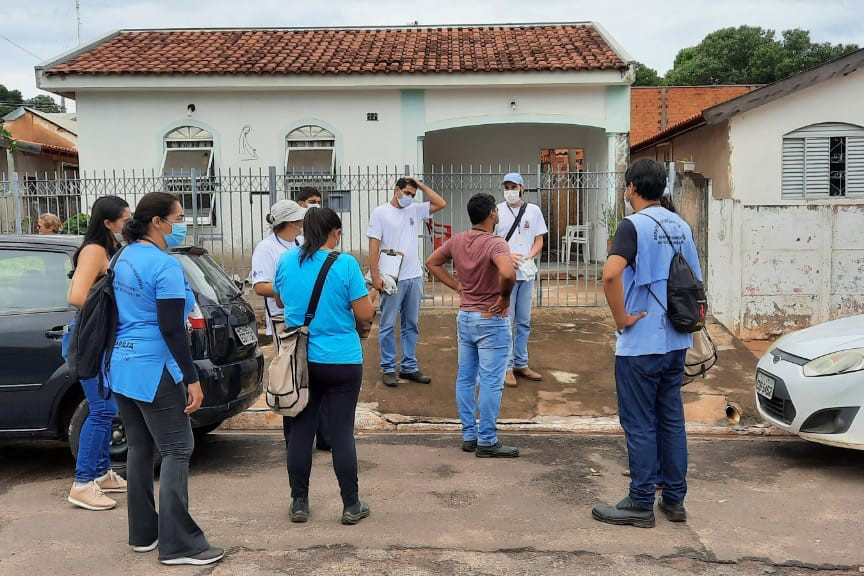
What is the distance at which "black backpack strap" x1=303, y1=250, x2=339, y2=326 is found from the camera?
437 cm

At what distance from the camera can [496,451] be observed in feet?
19.3

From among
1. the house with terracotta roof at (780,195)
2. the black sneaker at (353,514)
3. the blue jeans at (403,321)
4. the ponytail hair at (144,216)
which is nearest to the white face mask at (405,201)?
the blue jeans at (403,321)

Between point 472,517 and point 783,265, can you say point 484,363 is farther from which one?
point 783,265

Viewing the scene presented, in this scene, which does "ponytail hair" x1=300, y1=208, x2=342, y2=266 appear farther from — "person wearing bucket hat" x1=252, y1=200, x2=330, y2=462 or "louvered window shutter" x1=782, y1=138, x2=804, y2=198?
"louvered window shutter" x1=782, y1=138, x2=804, y2=198

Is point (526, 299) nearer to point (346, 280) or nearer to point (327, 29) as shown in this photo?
point (346, 280)

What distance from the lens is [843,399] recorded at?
539cm

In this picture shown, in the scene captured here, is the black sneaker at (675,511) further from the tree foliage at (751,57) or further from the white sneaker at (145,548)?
the tree foliage at (751,57)

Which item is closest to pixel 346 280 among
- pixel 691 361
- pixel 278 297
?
pixel 278 297

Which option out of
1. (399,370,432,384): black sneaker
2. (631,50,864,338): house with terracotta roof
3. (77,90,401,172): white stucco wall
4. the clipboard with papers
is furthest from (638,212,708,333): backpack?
(77,90,401,172): white stucco wall

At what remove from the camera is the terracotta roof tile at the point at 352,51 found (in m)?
13.4

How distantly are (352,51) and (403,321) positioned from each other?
8454 millimetres

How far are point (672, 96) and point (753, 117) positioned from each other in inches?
376

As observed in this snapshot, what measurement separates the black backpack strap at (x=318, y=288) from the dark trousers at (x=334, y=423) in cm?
26

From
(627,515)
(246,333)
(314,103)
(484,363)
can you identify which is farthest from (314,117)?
(627,515)
